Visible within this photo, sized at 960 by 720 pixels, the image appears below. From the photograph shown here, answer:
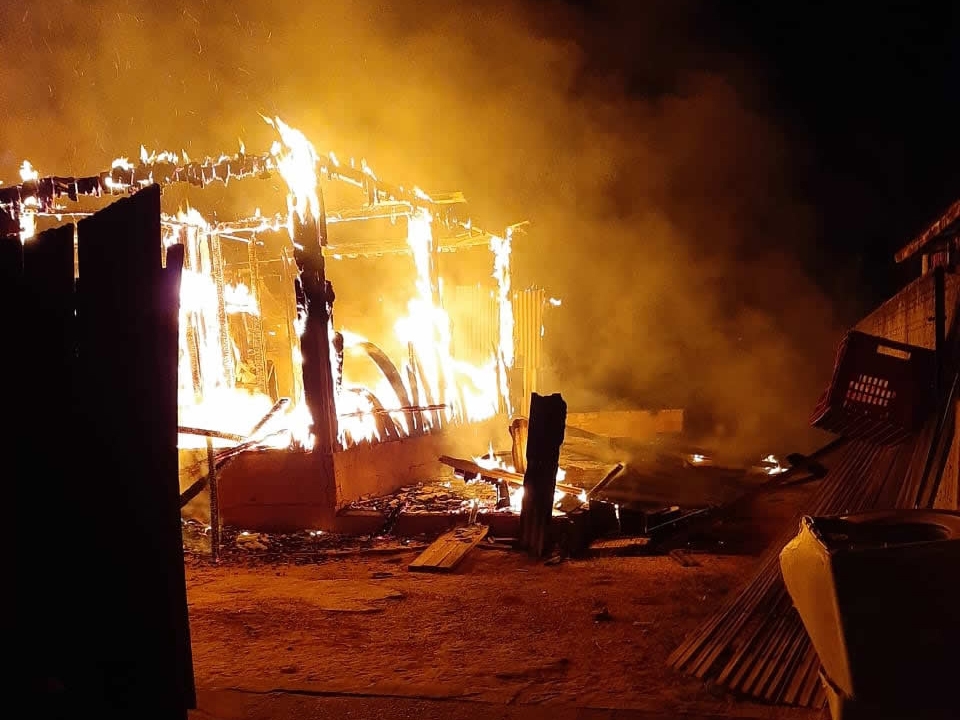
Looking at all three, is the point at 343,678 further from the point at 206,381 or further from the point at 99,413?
the point at 206,381

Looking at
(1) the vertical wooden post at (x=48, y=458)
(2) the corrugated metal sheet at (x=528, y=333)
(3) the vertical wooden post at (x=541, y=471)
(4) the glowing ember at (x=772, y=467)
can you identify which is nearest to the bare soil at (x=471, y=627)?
(3) the vertical wooden post at (x=541, y=471)

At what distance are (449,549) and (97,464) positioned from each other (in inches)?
215

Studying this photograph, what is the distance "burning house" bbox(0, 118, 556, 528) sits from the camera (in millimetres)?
9234

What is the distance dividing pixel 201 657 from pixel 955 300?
20.5ft

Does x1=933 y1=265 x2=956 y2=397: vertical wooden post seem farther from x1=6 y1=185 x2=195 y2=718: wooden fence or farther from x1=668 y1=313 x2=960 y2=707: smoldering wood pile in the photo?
x1=6 y1=185 x2=195 y2=718: wooden fence

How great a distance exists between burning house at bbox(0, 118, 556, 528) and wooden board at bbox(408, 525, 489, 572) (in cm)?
181

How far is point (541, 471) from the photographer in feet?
26.8

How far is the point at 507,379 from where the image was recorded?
632 inches

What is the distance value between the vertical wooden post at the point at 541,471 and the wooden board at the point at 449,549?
2.30ft

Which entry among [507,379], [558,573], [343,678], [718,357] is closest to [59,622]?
[343,678]

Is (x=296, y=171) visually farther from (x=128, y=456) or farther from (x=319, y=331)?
(x=128, y=456)

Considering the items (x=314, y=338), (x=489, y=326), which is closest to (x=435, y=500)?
(x=314, y=338)

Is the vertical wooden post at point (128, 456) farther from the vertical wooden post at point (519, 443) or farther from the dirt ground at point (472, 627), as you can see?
the vertical wooden post at point (519, 443)

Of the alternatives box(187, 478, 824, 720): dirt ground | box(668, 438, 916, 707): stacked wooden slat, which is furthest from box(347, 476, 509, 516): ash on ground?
box(668, 438, 916, 707): stacked wooden slat
